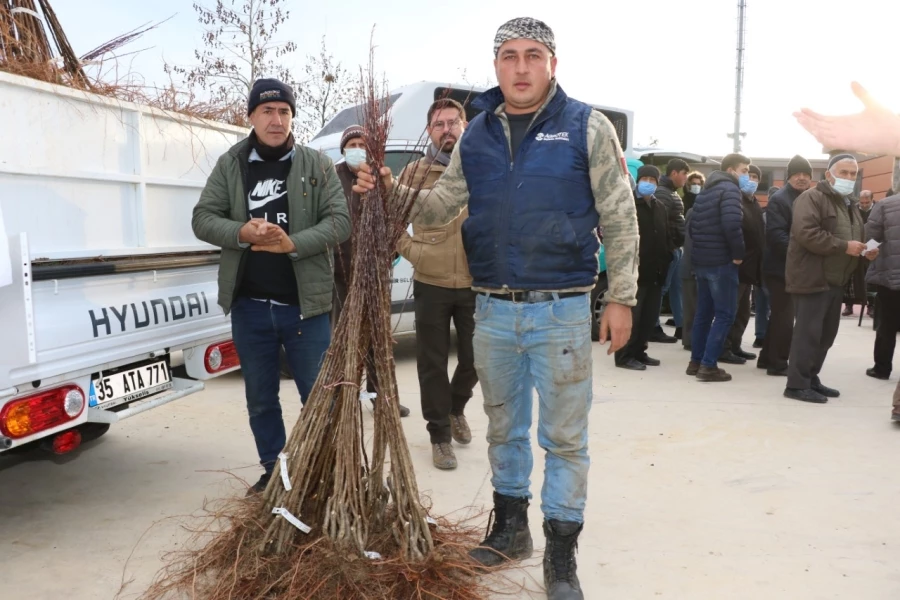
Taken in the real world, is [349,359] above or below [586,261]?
below

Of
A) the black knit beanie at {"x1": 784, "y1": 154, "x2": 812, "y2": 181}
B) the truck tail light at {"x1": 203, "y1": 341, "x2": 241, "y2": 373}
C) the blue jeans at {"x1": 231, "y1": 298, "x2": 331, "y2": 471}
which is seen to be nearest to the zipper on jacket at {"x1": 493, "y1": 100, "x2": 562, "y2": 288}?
the blue jeans at {"x1": 231, "y1": 298, "x2": 331, "y2": 471}

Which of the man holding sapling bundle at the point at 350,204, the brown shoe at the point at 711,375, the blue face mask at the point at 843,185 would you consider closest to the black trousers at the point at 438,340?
the man holding sapling bundle at the point at 350,204

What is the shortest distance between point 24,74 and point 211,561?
209 centimetres

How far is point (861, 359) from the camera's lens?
773cm

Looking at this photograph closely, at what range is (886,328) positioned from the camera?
668 centimetres

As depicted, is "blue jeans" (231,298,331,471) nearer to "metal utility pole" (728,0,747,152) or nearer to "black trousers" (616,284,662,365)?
"black trousers" (616,284,662,365)

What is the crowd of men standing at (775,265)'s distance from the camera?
5.75m

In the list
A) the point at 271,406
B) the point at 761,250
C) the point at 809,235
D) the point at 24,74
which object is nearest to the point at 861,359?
the point at 761,250

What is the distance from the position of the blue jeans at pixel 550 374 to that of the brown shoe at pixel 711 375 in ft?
13.4

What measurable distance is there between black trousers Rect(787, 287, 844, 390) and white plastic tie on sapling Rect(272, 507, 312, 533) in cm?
447

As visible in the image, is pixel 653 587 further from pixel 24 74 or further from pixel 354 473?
pixel 24 74

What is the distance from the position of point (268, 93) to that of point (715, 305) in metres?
4.45

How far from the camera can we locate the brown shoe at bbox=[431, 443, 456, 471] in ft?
13.7

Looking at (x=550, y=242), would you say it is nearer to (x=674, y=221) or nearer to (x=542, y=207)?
(x=542, y=207)
